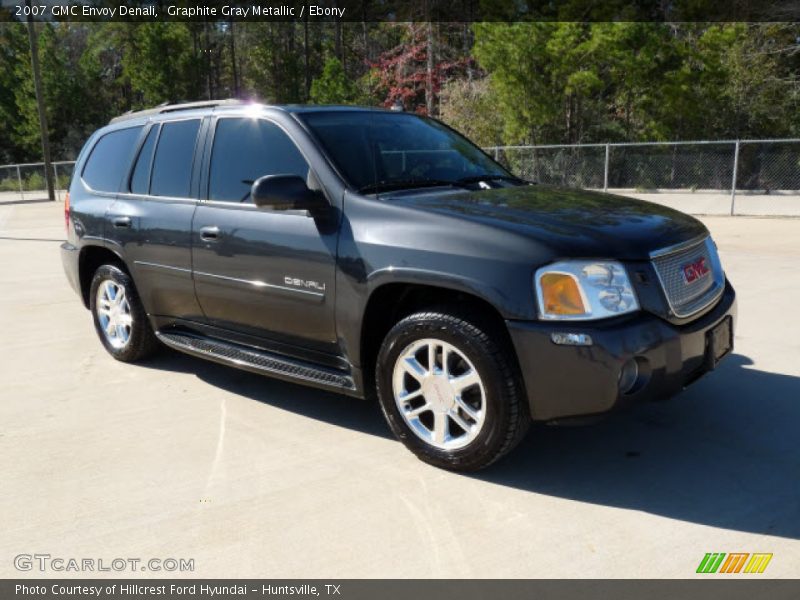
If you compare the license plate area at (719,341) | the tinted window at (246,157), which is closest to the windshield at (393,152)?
the tinted window at (246,157)

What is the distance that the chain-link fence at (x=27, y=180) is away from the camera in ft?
107

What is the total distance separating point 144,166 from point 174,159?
395 mm

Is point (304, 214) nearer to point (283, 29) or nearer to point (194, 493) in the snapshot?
point (194, 493)

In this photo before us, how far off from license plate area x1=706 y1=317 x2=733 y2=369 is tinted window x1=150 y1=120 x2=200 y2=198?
3244 millimetres

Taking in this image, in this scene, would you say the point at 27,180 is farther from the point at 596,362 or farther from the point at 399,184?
the point at 596,362

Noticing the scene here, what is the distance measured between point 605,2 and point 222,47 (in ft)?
106

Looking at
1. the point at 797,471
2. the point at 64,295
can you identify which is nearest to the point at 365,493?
the point at 797,471

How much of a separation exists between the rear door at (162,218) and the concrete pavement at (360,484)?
0.64m

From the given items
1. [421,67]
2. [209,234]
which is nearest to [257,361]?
[209,234]

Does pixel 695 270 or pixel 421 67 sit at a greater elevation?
pixel 421 67

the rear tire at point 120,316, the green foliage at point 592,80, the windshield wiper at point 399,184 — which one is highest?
the green foliage at point 592,80

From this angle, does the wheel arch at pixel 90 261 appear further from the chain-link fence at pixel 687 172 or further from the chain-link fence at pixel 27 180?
the chain-link fence at pixel 27 180

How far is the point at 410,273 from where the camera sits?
3.55 meters

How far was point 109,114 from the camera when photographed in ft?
162
